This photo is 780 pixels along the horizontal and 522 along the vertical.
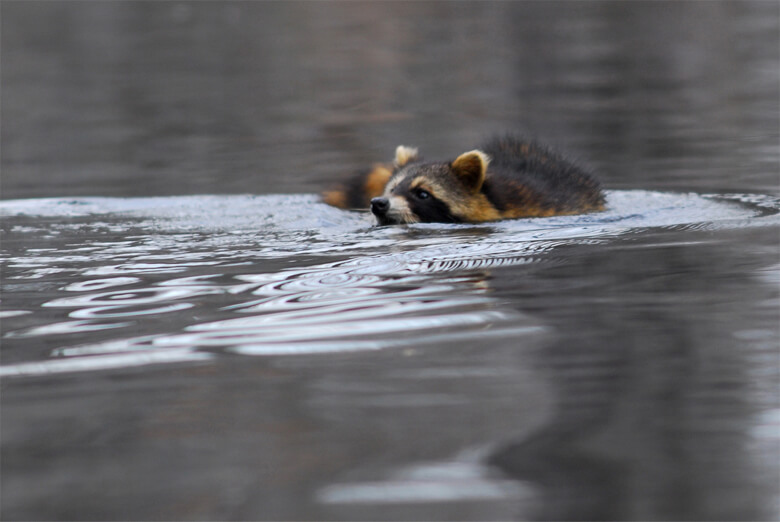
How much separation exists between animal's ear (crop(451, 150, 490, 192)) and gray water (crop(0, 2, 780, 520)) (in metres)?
0.69

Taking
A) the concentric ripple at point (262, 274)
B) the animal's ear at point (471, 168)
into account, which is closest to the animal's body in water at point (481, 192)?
the animal's ear at point (471, 168)

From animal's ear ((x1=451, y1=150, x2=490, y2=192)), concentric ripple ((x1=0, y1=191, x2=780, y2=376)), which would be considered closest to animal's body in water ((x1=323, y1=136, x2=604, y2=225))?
animal's ear ((x1=451, y1=150, x2=490, y2=192))

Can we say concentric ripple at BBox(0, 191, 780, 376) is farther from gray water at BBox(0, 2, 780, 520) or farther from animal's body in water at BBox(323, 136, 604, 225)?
animal's body in water at BBox(323, 136, 604, 225)

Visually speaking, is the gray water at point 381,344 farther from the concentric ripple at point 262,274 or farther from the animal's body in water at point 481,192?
the animal's body in water at point 481,192

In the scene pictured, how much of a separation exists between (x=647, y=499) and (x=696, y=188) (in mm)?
7352

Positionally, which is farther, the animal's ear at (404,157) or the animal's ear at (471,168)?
the animal's ear at (404,157)

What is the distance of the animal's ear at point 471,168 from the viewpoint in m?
8.62

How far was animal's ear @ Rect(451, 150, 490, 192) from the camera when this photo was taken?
8617 mm

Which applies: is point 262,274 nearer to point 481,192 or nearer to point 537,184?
point 481,192

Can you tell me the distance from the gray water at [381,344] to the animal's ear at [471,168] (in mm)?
688

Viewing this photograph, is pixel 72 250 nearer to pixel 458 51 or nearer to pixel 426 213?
pixel 426 213

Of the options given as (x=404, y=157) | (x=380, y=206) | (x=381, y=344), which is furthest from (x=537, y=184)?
(x=381, y=344)

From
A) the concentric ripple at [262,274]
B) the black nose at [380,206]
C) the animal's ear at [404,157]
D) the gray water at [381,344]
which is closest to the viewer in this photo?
the gray water at [381,344]

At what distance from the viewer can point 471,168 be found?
8.66m
